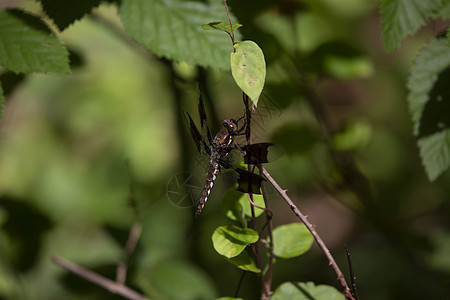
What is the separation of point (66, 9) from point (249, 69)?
65 cm

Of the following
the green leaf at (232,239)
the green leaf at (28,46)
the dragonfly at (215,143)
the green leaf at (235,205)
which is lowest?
the green leaf at (235,205)

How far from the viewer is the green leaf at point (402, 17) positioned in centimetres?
109

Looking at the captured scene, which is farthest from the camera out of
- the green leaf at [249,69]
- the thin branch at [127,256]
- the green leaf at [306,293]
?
the thin branch at [127,256]

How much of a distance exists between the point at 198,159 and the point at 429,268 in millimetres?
1430

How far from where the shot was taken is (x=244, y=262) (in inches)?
36.8

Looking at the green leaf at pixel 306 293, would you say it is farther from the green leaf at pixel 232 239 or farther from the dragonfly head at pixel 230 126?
the dragonfly head at pixel 230 126

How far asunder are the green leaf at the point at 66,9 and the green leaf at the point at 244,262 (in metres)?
0.74

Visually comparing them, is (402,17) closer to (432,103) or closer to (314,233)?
(432,103)

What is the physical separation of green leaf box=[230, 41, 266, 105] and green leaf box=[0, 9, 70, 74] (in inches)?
20.8

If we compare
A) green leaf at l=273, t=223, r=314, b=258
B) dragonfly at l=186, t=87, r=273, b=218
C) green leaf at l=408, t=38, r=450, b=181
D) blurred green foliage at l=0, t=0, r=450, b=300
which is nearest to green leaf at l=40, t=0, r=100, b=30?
blurred green foliage at l=0, t=0, r=450, b=300

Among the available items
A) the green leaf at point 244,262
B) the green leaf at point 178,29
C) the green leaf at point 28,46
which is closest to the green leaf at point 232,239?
the green leaf at point 244,262

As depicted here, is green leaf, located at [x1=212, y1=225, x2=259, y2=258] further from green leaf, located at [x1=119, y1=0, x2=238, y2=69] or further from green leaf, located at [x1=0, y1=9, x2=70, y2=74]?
green leaf, located at [x1=0, y1=9, x2=70, y2=74]

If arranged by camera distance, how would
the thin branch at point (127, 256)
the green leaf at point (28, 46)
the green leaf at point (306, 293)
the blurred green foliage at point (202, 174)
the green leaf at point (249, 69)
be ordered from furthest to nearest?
the blurred green foliage at point (202, 174), the thin branch at point (127, 256), the green leaf at point (28, 46), the green leaf at point (306, 293), the green leaf at point (249, 69)

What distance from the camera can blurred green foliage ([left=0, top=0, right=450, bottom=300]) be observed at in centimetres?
167
